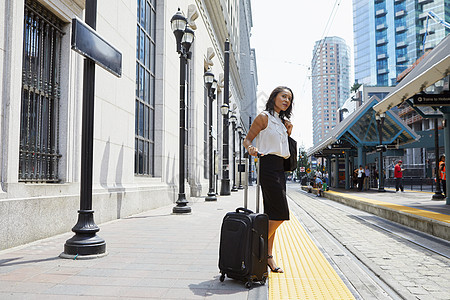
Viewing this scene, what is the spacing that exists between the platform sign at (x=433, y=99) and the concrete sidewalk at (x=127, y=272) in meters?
8.02

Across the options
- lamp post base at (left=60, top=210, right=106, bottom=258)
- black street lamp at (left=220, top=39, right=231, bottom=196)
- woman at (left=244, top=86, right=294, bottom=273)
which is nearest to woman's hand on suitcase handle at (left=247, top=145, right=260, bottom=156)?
woman at (left=244, top=86, right=294, bottom=273)

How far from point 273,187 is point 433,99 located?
924cm

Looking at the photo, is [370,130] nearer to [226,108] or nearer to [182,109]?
[226,108]

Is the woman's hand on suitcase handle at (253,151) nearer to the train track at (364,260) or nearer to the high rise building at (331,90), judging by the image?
the train track at (364,260)

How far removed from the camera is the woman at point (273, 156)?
411 cm

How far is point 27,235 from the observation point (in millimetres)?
5629

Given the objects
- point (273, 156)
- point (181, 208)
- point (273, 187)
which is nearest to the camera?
point (273, 187)

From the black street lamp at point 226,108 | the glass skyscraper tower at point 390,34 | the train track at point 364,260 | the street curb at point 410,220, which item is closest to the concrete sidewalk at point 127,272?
the train track at point 364,260

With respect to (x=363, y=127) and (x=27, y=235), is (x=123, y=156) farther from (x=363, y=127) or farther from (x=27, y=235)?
(x=363, y=127)

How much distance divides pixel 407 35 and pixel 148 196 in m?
92.3

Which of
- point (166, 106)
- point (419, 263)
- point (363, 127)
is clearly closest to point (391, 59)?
point (363, 127)

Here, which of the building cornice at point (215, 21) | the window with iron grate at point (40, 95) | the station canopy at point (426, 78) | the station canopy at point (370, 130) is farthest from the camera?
the building cornice at point (215, 21)

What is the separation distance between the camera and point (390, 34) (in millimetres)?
94000

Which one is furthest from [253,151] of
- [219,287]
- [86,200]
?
[86,200]
